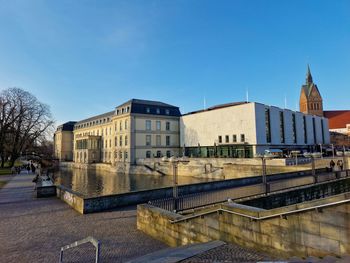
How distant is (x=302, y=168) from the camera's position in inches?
925

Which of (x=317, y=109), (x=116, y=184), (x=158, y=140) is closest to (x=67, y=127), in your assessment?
(x=158, y=140)

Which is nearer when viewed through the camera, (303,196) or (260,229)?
(260,229)

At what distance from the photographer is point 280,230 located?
5.34m

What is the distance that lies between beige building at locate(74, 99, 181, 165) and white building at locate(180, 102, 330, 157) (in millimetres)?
4359

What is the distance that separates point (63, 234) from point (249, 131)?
3653 centimetres

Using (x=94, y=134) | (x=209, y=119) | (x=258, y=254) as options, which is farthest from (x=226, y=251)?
(x=94, y=134)

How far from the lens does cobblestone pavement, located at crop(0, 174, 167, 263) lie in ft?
21.2

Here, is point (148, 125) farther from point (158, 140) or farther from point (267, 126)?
point (267, 126)

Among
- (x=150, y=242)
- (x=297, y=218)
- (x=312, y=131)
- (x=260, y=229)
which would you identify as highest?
(x=312, y=131)

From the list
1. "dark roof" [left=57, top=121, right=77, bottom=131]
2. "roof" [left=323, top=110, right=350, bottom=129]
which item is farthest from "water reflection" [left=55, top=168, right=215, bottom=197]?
"roof" [left=323, top=110, right=350, bottom=129]

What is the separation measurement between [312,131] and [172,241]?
5326 centimetres

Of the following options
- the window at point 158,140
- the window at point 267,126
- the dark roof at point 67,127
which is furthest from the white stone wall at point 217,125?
the dark roof at point 67,127

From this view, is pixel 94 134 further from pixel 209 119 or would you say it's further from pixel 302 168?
pixel 302 168

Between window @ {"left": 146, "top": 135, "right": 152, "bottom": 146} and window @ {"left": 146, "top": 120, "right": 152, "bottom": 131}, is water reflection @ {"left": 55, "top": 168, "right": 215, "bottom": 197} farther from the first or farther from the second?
window @ {"left": 146, "top": 120, "right": 152, "bottom": 131}
